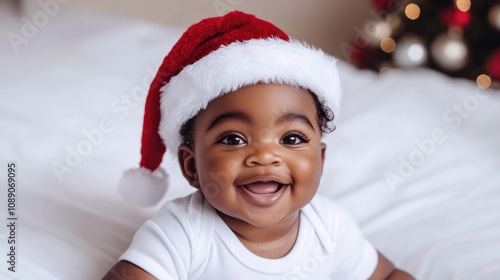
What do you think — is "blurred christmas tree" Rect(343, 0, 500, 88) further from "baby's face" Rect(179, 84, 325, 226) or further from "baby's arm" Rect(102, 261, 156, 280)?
"baby's arm" Rect(102, 261, 156, 280)

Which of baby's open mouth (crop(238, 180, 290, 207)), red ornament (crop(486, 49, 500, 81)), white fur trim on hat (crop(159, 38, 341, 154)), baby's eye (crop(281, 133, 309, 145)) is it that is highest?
white fur trim on hat (crop(159, 38, 341, 154))

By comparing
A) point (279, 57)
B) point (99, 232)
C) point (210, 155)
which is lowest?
point (99, 232)

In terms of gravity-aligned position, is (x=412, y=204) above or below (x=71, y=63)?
below

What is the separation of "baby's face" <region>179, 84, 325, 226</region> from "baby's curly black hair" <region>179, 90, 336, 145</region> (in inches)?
2.4

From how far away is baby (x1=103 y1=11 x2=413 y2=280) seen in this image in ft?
3.22

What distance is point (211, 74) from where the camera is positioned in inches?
→ 39.6

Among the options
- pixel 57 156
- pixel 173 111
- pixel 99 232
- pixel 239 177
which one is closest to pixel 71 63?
pixel 57 156

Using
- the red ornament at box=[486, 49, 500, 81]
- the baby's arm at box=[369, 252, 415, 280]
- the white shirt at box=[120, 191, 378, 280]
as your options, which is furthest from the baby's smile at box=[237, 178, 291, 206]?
the red ornament at box=[486, 49, 500, 81]

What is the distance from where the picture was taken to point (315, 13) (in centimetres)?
349

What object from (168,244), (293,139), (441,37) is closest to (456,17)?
(441,37)

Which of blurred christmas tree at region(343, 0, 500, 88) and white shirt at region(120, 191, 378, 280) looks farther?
blurred christmas tree at region(343, 0, 500, 88)

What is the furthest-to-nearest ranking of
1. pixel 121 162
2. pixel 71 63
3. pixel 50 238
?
pixel 71 63 → pixel 121 162 → pixel 50 238

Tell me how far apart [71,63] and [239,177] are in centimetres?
122

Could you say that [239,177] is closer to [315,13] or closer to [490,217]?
[490,217]
